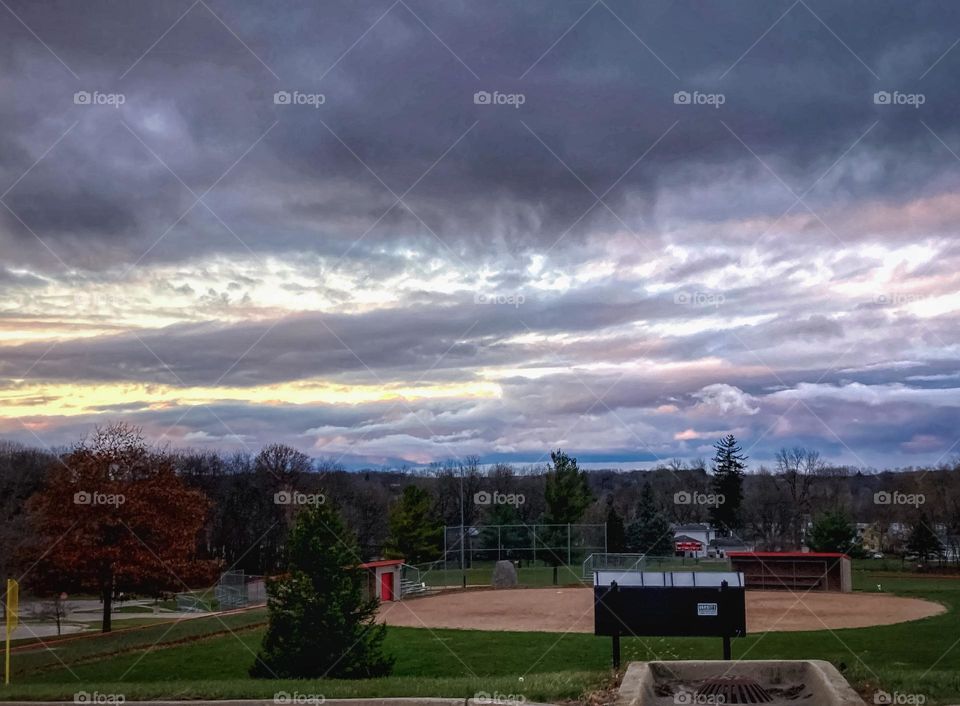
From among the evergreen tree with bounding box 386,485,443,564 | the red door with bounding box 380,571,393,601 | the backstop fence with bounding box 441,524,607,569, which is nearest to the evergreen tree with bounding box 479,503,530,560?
the backstop fence with bounding box 441,524,607,569

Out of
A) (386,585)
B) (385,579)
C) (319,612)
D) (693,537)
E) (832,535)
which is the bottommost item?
(693,537)

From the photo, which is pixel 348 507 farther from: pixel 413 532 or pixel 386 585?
pixel 386 585

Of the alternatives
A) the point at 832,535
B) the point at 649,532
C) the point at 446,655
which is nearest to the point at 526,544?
the point at 649,532

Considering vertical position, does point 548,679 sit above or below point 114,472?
below

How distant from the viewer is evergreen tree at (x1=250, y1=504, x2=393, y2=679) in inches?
540

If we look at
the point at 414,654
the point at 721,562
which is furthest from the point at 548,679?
the point at 721,562

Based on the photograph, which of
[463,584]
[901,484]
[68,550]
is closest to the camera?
[68,550]

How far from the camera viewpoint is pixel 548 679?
30.5ft

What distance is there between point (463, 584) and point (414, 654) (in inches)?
934

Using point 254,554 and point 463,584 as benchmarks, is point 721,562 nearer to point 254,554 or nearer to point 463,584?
point 463,584

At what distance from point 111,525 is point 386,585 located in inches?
515

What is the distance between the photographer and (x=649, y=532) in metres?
63.0

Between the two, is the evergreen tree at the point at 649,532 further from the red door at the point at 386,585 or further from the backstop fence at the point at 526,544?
the red door at the point at 386,585

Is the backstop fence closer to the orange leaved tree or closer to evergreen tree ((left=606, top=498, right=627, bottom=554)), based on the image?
evergreen tree ((left=606, top=498, right=627, bottom=554))
